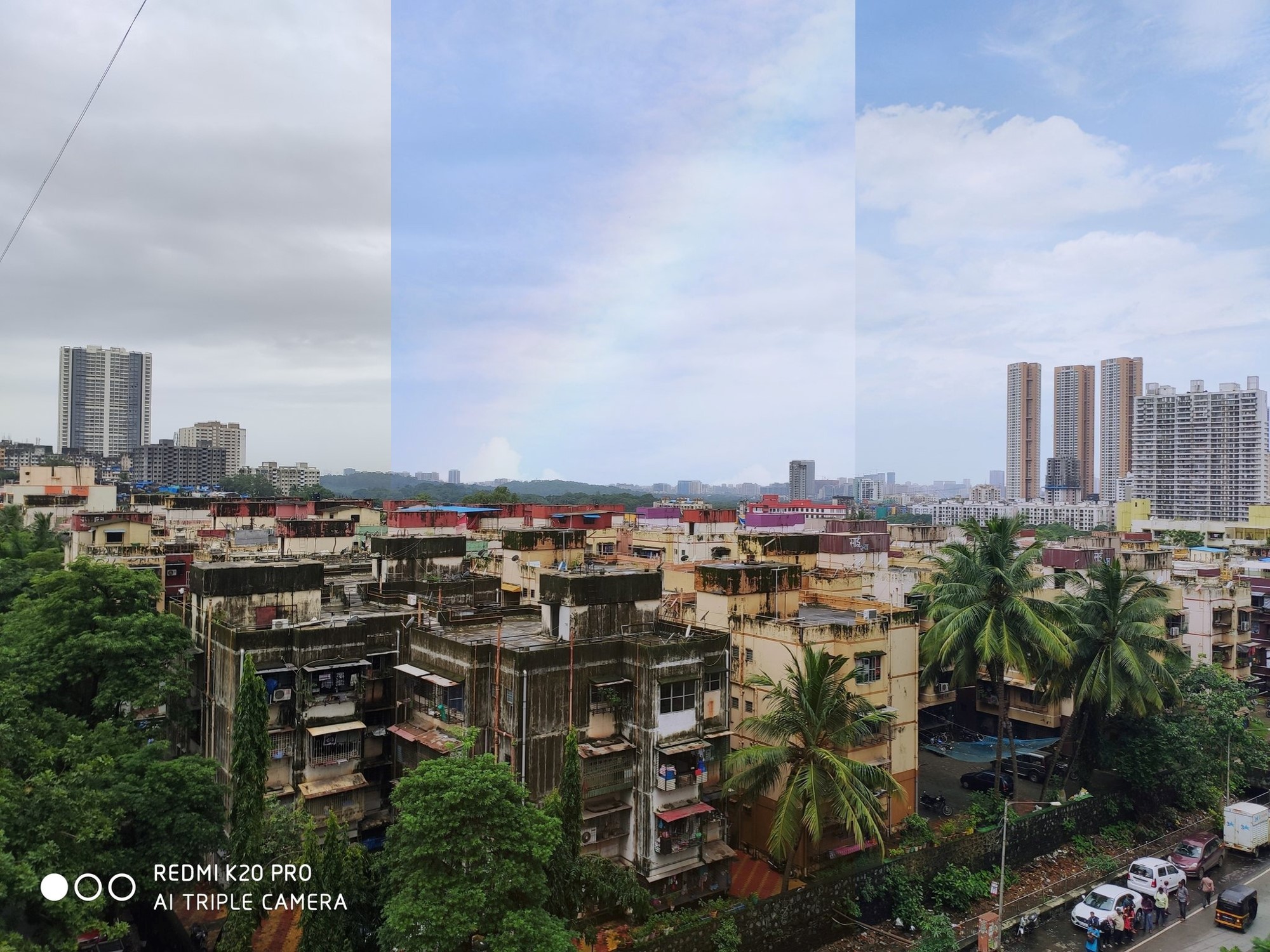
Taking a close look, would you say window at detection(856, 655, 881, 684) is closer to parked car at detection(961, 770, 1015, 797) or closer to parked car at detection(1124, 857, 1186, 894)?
parked car at detection(961, 770, 1015, 797)

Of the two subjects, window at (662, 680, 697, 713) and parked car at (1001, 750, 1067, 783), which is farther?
parked car at (1001, 750, 1067, 783)

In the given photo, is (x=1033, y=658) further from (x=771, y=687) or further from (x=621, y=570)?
(x=621, y=570)

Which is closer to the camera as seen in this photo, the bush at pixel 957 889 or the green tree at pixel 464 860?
the green tree at pixel 464 860

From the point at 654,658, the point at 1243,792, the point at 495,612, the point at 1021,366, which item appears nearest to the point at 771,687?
the point at 654,658

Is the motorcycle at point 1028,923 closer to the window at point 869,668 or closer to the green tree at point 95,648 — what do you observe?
the window at point 869,668

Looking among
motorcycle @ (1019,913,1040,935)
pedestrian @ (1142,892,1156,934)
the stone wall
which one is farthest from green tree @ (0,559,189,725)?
pedestrian @ (1142,892,1156,934)

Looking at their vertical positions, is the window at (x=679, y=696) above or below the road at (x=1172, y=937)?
above

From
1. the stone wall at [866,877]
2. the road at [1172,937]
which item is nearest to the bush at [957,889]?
the stone wall at [866,877]
